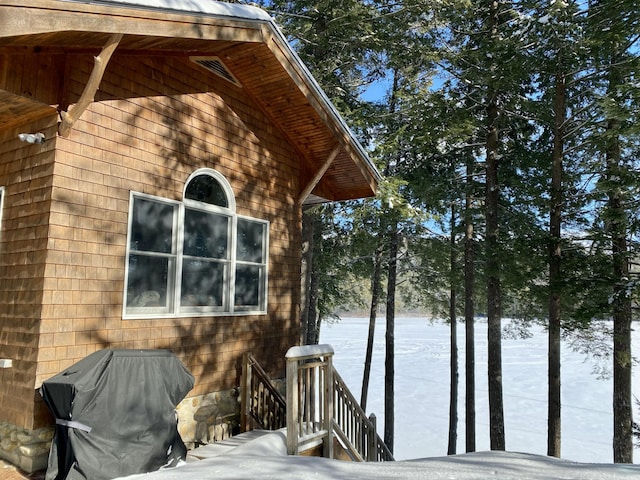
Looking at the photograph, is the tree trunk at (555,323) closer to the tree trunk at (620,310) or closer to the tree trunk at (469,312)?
the tree trunk at (620,310)

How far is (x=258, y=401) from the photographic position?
19.9 ft

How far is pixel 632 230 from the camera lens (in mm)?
8820

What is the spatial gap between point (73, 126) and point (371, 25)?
8.64 meters

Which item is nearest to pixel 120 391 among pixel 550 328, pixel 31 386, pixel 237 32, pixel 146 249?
pixel 31 386

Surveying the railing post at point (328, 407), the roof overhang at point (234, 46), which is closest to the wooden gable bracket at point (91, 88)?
the roof overhang at point (234, 46)

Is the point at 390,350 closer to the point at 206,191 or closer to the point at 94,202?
the point at 206,191

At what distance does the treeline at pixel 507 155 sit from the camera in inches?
358

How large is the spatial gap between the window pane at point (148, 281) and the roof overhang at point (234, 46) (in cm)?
188

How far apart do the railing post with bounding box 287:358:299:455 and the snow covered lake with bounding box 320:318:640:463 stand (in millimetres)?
10637

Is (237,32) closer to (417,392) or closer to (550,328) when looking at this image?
(550,328)

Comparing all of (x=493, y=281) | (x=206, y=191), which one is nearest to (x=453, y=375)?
(x=493, y=281)

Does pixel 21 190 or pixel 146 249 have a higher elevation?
pixel 21 190

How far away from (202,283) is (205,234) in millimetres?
621

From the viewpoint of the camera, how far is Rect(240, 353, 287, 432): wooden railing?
19.4ft
